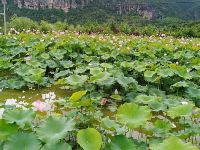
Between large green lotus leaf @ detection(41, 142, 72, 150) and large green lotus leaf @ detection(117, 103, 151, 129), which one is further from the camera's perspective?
large green lotus leaf @ detection(117, 103, 151, 129)

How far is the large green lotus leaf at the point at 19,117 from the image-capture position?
2.58 meters

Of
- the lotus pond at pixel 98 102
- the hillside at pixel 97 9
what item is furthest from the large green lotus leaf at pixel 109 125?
the hillside at pixel 97 9

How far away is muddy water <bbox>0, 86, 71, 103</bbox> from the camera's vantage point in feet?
15.2

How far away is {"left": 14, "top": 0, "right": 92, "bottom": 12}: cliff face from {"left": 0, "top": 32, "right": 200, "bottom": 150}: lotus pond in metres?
83.5

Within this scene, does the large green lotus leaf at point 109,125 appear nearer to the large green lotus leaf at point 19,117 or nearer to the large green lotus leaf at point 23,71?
the large green lotus leaf at point 19,117

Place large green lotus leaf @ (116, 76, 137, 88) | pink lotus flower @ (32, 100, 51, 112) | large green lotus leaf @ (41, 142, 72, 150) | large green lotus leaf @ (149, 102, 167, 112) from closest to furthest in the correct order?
large green lotus leaf @ (41, 142, 72, 150)
pink lotus flower @ (32, 100, 51, 112)
large green lotus leaf @ (149, 102, 167, 112)
large green lotus leaf @ (116, 76, 137, 88)

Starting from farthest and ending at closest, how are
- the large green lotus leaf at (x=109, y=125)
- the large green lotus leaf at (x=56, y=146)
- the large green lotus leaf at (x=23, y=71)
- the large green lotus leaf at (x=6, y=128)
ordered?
the large green lotus leaf at (x=23, y=71), the large green lotus leaf at (x=109, y=125), the large green lotus leaf at (x=6, y=128), the large green lotus leaf at (x=56, y=146)

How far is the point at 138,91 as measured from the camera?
4.49 m

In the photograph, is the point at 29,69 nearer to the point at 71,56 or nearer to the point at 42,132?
the point at 71,56

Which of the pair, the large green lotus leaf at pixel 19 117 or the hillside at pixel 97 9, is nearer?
the large green lotus leaf at pixel 19 117

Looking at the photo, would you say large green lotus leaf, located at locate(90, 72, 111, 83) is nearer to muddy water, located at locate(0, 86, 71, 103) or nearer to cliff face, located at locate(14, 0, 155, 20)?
muddy water, located at locate(0, 86, 71, 103)

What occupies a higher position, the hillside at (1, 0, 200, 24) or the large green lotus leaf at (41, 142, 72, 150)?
the large green lotus leaf at (41, 142, 72, 150)

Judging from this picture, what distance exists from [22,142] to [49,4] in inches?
3563

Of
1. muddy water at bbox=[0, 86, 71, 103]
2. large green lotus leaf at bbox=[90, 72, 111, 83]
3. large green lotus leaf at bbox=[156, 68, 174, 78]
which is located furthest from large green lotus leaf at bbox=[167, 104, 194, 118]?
muddy water at bbox=[0, 86, 71, 103]
